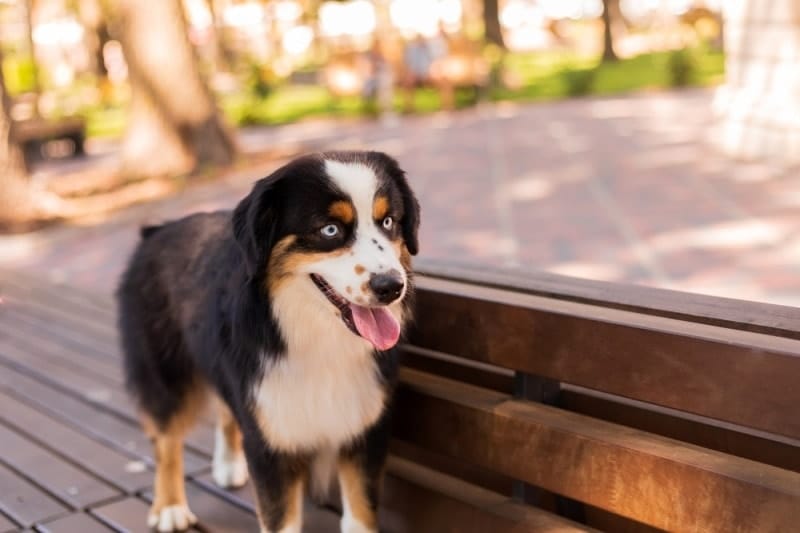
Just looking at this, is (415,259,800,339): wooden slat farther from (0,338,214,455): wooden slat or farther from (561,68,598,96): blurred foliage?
(561,68,598,96): blurred foliage

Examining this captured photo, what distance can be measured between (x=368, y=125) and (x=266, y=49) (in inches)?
898

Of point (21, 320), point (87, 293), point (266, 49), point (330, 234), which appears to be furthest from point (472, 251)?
point (266, 49)

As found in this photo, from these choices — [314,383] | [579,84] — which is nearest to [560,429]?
[314,383]

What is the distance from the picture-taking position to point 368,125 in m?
17.7

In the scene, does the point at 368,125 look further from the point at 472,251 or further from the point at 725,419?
the point at 725,419

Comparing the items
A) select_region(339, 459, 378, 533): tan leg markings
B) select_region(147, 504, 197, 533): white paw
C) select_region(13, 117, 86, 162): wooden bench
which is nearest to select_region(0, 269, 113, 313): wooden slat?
select_region(147, 504, 197, 533): white paw

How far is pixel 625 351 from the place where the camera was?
237cm

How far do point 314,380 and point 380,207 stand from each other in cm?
51

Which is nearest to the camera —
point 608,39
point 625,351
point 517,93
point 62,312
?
point 625,351

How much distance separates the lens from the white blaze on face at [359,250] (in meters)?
2.46

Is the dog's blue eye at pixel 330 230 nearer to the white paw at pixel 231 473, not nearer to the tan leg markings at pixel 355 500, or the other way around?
the tan leg markings at pixel 355 500

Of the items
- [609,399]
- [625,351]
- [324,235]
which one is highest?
[324,235]

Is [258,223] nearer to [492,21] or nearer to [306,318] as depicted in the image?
[306,318]

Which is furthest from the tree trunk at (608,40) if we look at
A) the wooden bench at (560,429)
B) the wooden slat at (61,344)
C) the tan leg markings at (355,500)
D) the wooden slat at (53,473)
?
the tan leg markings at (355,500)
